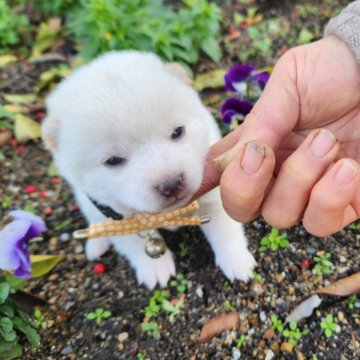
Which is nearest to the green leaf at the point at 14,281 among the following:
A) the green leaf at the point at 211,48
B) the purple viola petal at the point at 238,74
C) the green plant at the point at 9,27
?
the purple viola petal at the point at 238,74

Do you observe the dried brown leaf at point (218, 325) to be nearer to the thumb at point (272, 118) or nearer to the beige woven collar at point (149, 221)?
the beige woven collar at point (149, 221)

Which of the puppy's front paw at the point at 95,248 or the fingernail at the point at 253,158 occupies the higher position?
the fingernail at the point at 253,158

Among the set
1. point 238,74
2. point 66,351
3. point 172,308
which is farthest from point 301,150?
point 66,351

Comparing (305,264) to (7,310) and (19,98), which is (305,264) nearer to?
(7,310)

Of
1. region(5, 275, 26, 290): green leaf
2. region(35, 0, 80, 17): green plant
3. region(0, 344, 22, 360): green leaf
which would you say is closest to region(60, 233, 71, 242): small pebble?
region(5, 275, 26, 290): green leaf

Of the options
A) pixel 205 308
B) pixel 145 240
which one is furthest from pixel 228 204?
pixel 145 240

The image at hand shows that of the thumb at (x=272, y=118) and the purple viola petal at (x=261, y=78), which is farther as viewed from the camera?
the purple viola petal at (x=261, y=78)
